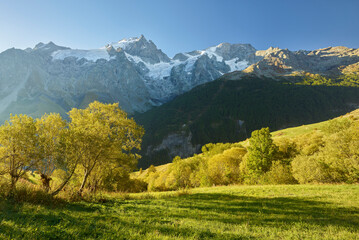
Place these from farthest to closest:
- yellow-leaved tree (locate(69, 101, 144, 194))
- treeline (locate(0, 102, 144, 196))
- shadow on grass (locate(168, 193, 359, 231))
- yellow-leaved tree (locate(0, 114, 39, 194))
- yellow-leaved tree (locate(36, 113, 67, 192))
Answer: yellow-leaved tree (locate(69, 101, 144, 194)) → yellow-leaved tree (locate(36, 113, 67, 192)) → treeline (locate(0, 102, 144, 196)) → yellow-leaved tree (locate(0, 114, 39, 194)) → shadow on grass (locate(168, 193, 359, 231))

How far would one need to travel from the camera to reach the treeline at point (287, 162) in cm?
3228

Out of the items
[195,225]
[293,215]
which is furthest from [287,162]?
[195,225]

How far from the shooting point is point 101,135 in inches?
845

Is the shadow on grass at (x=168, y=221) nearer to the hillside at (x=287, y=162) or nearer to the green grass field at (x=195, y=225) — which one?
the green grass field at (x=195, y=225)

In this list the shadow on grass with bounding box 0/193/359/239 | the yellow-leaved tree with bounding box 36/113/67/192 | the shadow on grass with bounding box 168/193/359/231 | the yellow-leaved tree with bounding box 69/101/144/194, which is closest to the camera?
the shadow on grass with bounding box 0/193/359/239

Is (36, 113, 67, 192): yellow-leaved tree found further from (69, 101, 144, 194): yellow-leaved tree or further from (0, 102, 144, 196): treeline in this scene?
(69, 101, 144, 194): yellow-leaved tree

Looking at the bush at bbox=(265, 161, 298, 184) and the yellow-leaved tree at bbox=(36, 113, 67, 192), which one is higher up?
the yellow-leaved tree at bbox=(36, 113, 67, 192)

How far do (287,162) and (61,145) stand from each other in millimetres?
50798

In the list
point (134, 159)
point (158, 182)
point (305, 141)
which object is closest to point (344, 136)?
point (305, 141)

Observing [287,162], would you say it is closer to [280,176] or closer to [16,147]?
[280,176]

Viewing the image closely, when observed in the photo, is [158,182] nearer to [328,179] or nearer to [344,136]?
[328,179]

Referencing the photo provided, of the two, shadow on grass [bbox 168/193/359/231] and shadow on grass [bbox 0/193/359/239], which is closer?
shadow on grass [bbox 0/193/359/239]

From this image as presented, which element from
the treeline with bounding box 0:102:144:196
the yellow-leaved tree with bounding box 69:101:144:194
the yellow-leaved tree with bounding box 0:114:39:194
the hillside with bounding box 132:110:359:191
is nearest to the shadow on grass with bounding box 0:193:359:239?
the yellow-leaved tree with bounding box 0:114:39:194

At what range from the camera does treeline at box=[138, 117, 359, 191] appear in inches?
1271
